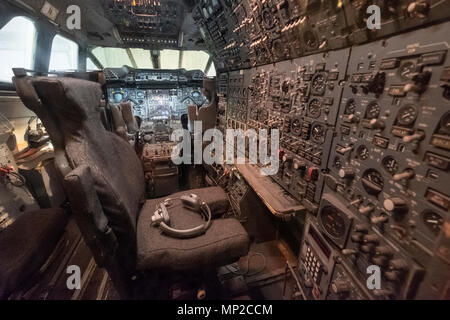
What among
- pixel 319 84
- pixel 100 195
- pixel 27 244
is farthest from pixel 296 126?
pixel 27 244

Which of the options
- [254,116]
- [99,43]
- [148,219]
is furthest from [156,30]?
[148,219]

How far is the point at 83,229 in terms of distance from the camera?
2.59 ft

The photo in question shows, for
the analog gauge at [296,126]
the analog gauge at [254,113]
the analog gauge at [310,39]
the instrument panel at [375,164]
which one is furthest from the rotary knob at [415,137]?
the analog gauge at [254,113]

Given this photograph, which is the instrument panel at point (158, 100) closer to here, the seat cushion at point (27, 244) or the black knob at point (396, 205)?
the seat cushion at point (27, 244)

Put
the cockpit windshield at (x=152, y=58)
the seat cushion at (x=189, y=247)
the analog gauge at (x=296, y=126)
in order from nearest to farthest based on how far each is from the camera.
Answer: the seat cushion at (x=189, y=247)
the analog gauge at (x=296, y=126)
the cockpit windshield at (x=152, y=58)

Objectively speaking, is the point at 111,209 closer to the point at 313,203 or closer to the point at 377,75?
the point at 313,203

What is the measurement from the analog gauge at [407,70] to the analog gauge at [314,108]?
1.31 ft

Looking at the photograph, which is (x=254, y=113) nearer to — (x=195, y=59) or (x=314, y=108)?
(x=314, y=108)

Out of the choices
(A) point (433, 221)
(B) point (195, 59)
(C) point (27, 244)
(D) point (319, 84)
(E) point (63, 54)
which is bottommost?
(C) point (27, 244)

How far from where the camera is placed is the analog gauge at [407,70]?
621mm

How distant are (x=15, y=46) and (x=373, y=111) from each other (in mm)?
4098

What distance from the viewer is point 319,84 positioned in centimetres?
105

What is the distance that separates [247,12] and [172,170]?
1949 mm

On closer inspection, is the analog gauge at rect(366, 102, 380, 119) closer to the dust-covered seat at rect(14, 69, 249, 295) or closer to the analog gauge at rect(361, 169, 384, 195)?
the analog gauge at rect(361, 169, 384, 195)
